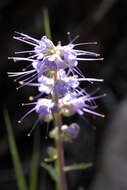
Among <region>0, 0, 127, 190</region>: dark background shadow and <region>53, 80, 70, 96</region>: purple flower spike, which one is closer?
<region>53, 80, 70, 96</region>: purple flower spike

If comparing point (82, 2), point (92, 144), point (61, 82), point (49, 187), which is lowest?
point (49, 187)

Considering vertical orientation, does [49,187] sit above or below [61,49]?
below

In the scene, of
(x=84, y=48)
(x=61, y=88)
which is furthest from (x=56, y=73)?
(x=84, y=48)

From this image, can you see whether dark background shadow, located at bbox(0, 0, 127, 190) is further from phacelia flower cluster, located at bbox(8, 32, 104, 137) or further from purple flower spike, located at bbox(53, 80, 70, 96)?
purple flower spike, located at bbox(53, 80, 70, 96)

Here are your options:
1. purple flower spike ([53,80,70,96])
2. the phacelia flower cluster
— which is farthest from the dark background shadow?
purple flower spike ([53,80,70,96])

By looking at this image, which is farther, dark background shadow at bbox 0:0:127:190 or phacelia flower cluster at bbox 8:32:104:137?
dark background shadow at bbox 0:0:127:190

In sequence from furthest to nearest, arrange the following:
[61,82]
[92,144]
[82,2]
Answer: [82,2] → [92,144] → [61,82]

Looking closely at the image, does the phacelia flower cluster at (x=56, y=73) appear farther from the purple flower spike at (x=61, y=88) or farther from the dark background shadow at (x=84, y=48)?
the dark background shadow at (x=84, y=48)

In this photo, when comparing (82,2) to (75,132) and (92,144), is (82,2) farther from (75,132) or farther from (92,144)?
(75,132)

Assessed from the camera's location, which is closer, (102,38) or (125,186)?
(125,186)

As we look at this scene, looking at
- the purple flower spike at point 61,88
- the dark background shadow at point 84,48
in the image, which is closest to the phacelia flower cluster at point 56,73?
the purple flower spike at point 61,88

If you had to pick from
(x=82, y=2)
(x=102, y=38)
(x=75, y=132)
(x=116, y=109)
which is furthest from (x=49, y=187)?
(x=82, y=2)
